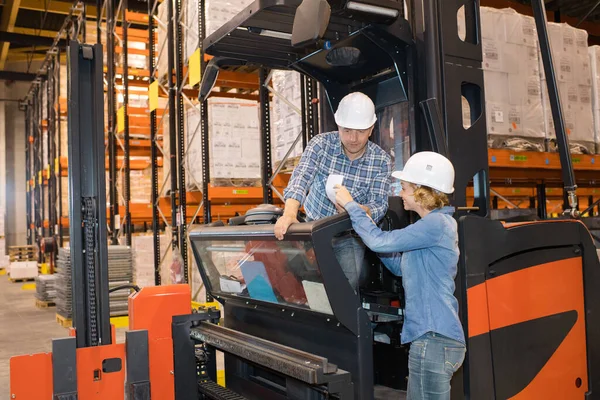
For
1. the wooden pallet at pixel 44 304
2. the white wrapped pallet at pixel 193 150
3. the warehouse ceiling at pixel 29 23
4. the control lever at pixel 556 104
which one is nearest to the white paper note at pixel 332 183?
the control lever at pixel 556 104

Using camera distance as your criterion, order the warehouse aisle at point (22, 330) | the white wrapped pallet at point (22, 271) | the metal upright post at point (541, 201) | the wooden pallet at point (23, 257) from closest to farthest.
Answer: the metal upright post at point (541, 201) → the warehouse aisle at point (22, 330) → the white wrapped pallet at point (22, 271) → the wooden pallet at point (23, 257)

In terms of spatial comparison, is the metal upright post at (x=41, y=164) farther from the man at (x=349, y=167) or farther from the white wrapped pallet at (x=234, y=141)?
the man at (x=349, y=167)

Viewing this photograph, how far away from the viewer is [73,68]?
3.52 m

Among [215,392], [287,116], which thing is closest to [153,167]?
[287,116]

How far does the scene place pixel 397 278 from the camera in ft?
10.1

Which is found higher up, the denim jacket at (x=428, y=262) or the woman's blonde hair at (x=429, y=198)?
the woman's blonde hair at (x=429, y=198)

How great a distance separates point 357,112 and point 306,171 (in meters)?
0.47

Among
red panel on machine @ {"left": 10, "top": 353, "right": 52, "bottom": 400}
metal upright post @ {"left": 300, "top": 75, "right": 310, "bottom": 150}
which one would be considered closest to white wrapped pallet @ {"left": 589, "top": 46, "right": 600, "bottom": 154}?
metal upright post @ {"left": 300, "top": 75, "right": 310, "bottom": 150}

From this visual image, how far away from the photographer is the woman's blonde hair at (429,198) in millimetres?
2660

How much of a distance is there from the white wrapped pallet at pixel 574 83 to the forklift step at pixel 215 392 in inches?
136

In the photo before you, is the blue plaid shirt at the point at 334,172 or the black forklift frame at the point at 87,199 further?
the black forklift frame at the point at 87,199

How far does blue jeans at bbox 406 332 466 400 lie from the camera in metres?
2.57

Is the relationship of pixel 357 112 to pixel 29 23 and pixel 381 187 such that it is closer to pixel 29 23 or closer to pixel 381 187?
pixel 381 187

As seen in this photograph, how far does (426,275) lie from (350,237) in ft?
1.29
